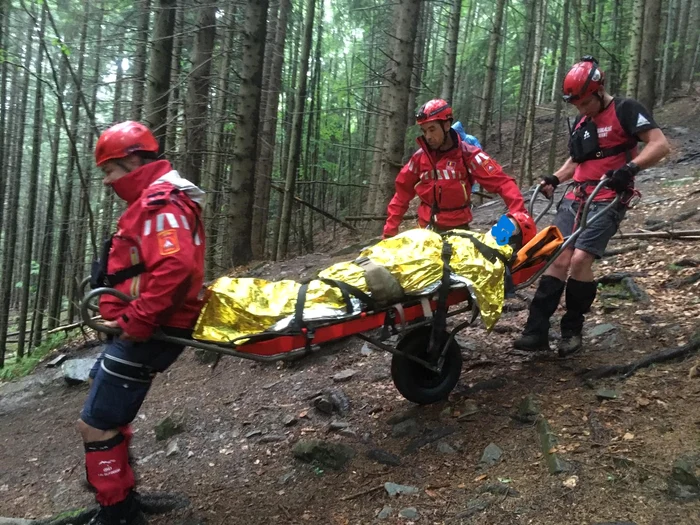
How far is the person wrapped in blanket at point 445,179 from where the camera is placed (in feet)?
14.4

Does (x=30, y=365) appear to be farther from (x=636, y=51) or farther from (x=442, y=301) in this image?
(x=636, y=51)

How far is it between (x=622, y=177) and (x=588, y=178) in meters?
0.53

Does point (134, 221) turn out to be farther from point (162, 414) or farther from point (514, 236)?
point (162, 414)

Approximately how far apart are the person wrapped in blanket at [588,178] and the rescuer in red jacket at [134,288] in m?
2.87

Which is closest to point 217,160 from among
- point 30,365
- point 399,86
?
point 30,365

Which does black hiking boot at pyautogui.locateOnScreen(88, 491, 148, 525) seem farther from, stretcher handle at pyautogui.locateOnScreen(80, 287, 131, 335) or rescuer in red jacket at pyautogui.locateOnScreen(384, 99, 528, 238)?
rescuer in red jacket at pyautogui.locateOnScreen(384, 99, 528, 238)

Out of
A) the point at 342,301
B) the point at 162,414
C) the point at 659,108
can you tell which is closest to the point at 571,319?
the point at 342,301

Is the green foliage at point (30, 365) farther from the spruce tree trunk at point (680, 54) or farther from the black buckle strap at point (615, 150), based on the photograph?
the spruce tree trunk at point (680, 54)

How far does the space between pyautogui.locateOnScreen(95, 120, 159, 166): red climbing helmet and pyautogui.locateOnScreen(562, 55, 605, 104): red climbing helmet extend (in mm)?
3102

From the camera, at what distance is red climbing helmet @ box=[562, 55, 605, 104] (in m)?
4.04

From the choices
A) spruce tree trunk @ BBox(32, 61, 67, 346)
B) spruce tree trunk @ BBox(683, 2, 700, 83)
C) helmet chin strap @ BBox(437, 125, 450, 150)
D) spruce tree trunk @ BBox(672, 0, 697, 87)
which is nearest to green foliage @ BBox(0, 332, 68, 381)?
spruce tree trunk @ BBox(32, 61, 67, 346)

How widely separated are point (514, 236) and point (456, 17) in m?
10.3

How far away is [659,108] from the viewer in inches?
776

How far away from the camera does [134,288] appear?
304cm
